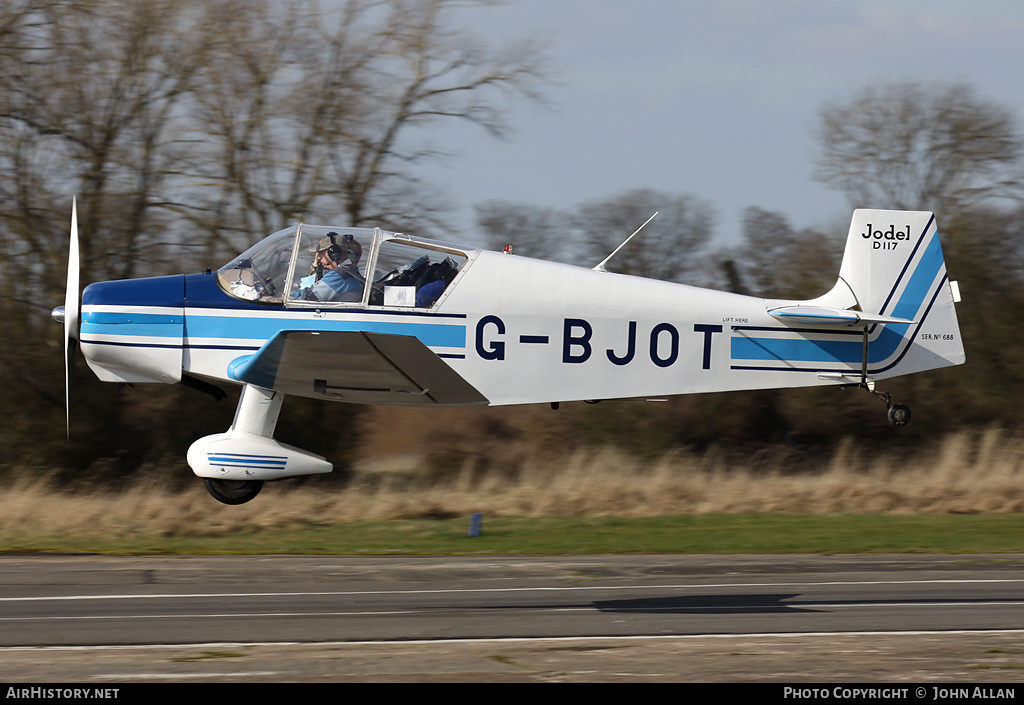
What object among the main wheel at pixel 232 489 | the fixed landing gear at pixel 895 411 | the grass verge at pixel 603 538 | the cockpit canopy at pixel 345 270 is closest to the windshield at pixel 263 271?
the cockpit canopy at pixel 345 270

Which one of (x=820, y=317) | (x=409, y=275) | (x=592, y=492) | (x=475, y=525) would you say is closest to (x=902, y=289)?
(x=820, y=317)

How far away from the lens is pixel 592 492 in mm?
17469

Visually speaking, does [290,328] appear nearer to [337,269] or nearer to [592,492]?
[337,269]

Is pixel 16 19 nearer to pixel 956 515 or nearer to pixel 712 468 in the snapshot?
pixel 712 468

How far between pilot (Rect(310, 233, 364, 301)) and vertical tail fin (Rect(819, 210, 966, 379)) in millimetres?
4047

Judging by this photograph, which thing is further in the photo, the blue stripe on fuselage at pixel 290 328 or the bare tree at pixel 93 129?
the bare tree at pixel 93 129

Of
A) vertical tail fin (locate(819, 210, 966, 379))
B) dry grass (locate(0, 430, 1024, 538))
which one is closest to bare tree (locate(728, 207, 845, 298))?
dry grass (locate(0, 430, 1024, 538))

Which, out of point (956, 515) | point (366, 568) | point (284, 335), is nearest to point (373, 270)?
point (284, 335)

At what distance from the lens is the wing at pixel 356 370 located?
7328mm

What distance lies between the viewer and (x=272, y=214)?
58.2 ft

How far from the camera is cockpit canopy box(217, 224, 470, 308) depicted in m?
8.08

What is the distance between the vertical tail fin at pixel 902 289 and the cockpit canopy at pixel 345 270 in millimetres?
3509

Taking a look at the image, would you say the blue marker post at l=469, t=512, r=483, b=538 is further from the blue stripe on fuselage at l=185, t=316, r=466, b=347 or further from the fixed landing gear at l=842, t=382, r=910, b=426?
the fixed landing gear at l=842, t=382, r=910, b=426

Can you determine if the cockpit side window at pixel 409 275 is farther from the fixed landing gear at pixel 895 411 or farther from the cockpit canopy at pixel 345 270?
the fixed landing gear at pixel 895 411
